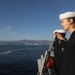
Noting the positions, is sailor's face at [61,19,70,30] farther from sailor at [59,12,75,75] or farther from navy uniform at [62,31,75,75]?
navy uniform at [62,31,75,75]

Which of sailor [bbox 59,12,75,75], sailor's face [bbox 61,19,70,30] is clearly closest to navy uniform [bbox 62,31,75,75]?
sailor [bbox 59,12,75,75]

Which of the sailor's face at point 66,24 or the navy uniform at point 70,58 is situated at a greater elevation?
the sailor's face at point 66,24

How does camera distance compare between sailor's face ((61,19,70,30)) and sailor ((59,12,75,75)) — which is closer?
sailor ((59,12,75,75))

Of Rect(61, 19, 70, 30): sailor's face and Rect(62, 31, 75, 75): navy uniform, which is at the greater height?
Rect(61, 19, 70, 30): sailor's face

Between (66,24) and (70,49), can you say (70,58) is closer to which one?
(70,49)

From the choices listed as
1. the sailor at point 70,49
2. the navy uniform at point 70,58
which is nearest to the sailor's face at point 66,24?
the sailor at point 70,49

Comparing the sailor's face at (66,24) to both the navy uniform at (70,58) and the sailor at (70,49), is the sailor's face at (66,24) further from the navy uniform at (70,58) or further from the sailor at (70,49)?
the navy uniform at (70,58)

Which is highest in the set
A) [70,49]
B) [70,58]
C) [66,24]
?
[66,24]

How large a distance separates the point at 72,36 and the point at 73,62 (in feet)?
1.58

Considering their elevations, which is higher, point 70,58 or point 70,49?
point 70,49

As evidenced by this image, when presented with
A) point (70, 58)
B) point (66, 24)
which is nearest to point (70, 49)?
point (70, 58)

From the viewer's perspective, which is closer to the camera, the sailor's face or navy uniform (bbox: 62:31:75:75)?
navy uniform (bbox: 62:31:75:75)

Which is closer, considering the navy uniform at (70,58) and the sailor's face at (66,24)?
the navy uniform at (70,58)

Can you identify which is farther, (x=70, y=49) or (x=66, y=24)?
(x=66, y=24)
